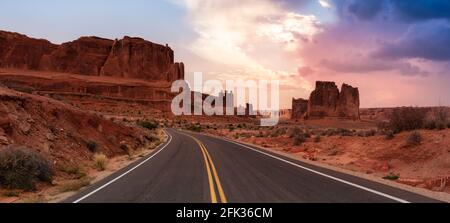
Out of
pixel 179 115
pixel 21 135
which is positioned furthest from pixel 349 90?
pixel 21 135

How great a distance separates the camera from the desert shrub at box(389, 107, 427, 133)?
24.3 metres

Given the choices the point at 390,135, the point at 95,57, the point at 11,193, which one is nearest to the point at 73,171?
Answer: the point at 11,193

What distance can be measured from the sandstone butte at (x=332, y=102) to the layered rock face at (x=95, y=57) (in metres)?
54.8

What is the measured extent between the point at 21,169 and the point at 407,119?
20400 mm

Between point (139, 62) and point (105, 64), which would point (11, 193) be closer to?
point (139, 62)

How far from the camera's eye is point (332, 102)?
155625mm

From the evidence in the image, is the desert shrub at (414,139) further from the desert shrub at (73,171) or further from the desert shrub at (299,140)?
the desert shrub at (73,171)

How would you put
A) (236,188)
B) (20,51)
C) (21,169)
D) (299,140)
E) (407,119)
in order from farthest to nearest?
(20,51)
(299,140)
(407,119)
(21,169)
(236,188)

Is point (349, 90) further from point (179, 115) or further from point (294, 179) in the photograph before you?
point (294, 179)

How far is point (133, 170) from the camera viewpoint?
674 inches

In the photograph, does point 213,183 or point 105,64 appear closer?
point 213,183

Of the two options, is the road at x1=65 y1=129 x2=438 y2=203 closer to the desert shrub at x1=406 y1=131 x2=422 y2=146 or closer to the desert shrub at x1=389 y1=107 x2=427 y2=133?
the desert shrub at x1=406 y1=131 x2=422 y2=146

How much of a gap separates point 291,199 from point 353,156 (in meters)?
14.6

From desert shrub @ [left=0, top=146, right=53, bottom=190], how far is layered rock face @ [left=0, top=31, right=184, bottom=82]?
155 m
